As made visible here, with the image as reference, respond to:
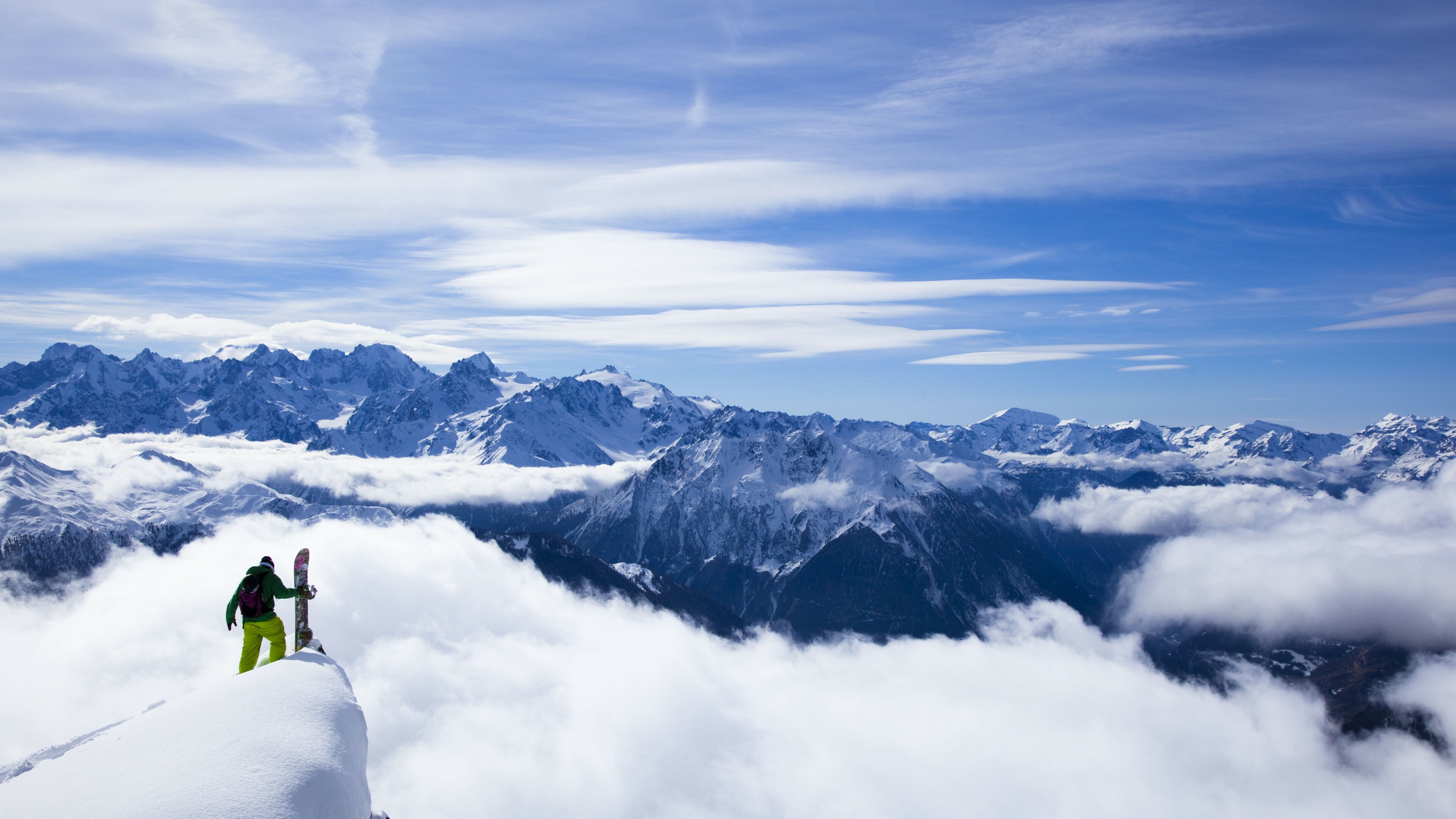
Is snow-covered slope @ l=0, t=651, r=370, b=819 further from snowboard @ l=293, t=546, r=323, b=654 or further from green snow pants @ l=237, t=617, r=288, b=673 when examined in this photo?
snowboard @ l=293, t=546, r=323, b=654

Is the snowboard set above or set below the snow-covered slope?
below

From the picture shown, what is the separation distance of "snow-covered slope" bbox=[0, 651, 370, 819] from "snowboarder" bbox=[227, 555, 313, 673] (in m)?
6.44

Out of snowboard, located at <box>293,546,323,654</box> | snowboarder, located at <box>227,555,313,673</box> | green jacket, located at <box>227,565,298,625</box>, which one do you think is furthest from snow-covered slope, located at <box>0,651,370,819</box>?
snowboard, located at <box>293,546,323,654</box>

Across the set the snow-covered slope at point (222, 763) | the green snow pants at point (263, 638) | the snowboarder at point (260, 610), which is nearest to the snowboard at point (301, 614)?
the snowboarder at point (260, 610)

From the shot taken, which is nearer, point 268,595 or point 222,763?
point 222,763

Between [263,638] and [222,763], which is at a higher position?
[222,763]

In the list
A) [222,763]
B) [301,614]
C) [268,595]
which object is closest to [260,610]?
[268,595]

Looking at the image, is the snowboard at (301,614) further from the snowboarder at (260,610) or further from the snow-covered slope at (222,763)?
the snow-covered slope at (222,763)

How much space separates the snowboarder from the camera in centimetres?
2330

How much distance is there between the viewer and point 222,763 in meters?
12.9

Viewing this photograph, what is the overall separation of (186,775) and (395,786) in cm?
20412

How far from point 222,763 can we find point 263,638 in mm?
12668

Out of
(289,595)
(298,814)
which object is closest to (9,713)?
(289,595)

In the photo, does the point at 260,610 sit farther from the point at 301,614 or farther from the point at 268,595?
the point at 301,614
